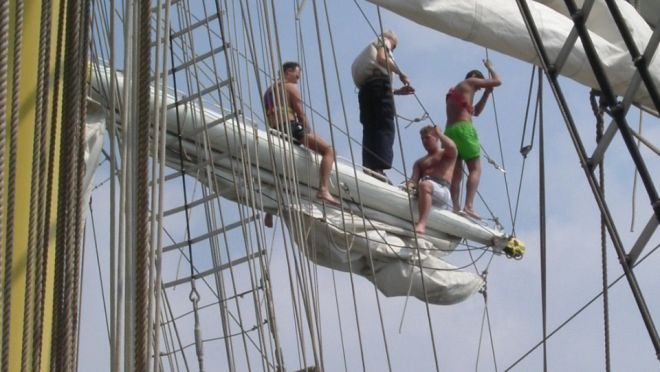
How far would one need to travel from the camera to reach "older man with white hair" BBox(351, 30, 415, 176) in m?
10.6

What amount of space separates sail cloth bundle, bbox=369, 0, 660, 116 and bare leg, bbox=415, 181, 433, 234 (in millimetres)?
3910

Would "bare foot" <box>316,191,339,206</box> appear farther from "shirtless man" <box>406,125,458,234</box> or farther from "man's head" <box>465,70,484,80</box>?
"man's head" <box>465,70,484,80</box>

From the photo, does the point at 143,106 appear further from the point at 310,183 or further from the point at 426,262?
the point at 426,262

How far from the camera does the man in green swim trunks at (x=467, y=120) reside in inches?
415

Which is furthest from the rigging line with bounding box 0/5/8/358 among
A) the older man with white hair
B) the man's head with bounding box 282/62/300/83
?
the older man with white hair

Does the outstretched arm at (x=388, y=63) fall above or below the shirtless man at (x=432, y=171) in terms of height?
above

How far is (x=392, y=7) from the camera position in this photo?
695 cm

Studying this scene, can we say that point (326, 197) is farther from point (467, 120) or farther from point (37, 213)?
point (37, 213)

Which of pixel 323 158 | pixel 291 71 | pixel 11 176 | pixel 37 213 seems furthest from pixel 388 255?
pixel 11 176

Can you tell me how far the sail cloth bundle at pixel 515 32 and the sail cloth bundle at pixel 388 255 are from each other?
3331mm

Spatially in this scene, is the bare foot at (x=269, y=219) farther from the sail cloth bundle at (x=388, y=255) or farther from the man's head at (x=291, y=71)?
the man's head at (x=291, y=71)

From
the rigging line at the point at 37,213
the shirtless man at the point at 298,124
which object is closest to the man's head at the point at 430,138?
the shirtless man at the point at 298,124

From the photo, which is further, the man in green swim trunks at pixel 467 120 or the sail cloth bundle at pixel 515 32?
the man in green swim trunks at pixel 467 120

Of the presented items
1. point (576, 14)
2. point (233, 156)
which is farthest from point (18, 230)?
point (233, 156)
